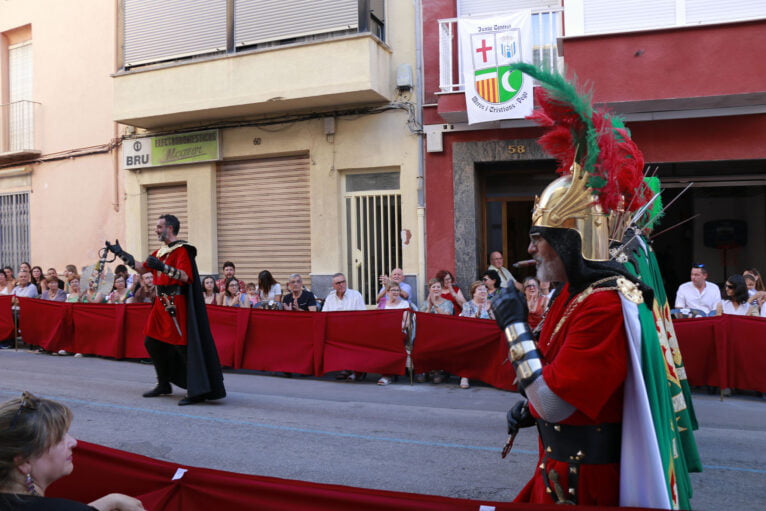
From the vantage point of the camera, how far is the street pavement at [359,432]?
5000mm

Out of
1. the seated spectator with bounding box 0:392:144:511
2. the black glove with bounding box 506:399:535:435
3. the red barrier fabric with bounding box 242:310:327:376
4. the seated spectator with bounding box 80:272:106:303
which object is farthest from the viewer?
the seated spectator with bounding box 80:272:106:303

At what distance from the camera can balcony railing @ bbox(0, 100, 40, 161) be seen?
17.5 metres

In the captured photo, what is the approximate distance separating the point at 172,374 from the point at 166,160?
327 inches

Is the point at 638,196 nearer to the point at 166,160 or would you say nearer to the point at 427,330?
the point at 427,330

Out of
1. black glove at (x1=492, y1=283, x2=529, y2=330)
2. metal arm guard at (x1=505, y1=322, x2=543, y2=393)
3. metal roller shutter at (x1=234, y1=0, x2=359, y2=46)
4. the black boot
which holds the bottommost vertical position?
the black boot

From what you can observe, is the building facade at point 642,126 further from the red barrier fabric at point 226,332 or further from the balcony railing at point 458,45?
the red barrier fabric at point 226,332

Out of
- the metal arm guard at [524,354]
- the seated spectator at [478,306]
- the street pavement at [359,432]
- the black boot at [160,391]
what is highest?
the metal arm guard at [524,354]

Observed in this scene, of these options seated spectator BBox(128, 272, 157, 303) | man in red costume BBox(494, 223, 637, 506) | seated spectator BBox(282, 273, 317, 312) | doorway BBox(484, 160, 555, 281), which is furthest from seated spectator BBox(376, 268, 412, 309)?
man in red costume BBox(494, 223, 637, 506)

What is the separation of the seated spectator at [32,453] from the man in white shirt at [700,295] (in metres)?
8.78

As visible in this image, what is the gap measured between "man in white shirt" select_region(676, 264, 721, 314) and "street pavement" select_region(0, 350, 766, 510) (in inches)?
63.6

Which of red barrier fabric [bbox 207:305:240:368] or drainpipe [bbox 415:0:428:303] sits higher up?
drainpipe [bbox 415:0:428:303]

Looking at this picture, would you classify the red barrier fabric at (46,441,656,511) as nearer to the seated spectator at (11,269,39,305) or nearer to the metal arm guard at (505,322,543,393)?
the metal arm guard at (505,322,543,393)

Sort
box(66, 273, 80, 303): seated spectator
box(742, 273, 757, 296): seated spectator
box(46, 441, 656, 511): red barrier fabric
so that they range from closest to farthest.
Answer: box(46, 441, 656, 511): red barrier fabric, box(742, 273, 757, 296): seated spectator, box(66, 273, 80, 303): seated spectator

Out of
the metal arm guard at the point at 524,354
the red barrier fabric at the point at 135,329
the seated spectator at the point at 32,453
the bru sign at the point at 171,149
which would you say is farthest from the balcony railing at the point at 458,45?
the seated spectator at the point at 32,453
